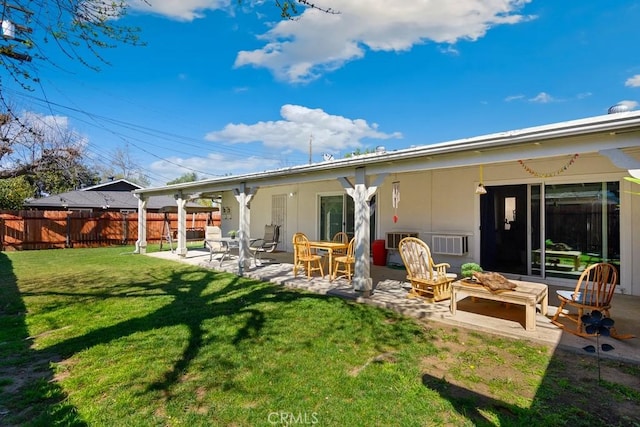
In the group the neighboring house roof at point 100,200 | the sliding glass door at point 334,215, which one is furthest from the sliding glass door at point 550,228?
the neighboring house roof at point 100,200

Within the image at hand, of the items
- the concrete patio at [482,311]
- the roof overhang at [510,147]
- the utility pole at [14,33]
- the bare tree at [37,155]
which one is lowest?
the concrete patio at [482,311]

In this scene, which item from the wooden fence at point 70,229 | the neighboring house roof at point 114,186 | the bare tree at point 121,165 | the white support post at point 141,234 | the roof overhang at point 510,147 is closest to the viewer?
the roof overhang at point 510,147

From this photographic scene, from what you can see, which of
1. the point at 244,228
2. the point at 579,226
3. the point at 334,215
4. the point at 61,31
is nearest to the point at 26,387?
the point at 61,31

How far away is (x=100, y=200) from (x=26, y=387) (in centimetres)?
2008

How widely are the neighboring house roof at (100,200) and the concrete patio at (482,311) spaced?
1101cm

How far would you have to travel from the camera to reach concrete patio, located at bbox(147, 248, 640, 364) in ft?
11.8

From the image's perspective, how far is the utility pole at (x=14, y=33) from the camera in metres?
3.53

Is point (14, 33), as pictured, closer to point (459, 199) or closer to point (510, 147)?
point (510, 147)

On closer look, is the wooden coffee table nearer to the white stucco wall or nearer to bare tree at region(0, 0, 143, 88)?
the white stucco wall

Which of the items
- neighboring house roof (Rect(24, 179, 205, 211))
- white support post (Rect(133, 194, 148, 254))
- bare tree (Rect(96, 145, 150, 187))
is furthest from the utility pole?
bare tree (Rect(96, 145, 150, 187))

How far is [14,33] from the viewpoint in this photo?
364 centimetres

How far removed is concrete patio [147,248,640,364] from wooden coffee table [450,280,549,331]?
0.13 meters

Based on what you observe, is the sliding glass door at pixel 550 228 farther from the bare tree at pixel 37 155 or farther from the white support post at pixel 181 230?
the bare tree at pixel 37 155

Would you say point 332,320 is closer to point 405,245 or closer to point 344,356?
point 344,356
